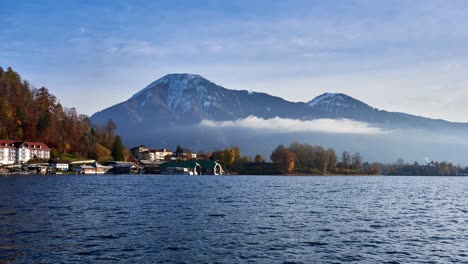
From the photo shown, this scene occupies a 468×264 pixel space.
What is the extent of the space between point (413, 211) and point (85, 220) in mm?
49826

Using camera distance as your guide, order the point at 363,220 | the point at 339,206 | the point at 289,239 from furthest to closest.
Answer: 1. the point at 339,206
2. the point at 363,220
3. the point at 289,239

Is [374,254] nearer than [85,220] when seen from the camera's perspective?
Yes

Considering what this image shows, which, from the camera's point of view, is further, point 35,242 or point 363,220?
point 363,220

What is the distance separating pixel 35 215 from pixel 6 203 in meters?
15.8

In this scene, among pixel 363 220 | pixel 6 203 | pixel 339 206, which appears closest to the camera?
pixel 363 220

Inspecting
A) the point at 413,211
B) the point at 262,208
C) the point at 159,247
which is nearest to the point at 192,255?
the point at 159,247

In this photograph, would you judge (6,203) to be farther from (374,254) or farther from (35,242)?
(374,254)

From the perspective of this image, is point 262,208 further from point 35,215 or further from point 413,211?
point 35,215

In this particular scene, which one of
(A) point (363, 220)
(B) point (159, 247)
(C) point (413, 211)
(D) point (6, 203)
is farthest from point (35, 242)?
(C) point (413, 211)

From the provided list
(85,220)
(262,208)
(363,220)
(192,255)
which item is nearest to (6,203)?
(85,220)

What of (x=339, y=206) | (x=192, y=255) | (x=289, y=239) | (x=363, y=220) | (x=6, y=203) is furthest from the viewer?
(x=339, y=206)

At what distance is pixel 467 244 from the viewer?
41625 mm

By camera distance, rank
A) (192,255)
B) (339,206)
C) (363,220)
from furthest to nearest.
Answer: (339,206)
(363,220)
(192,255)

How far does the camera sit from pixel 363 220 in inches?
2223
